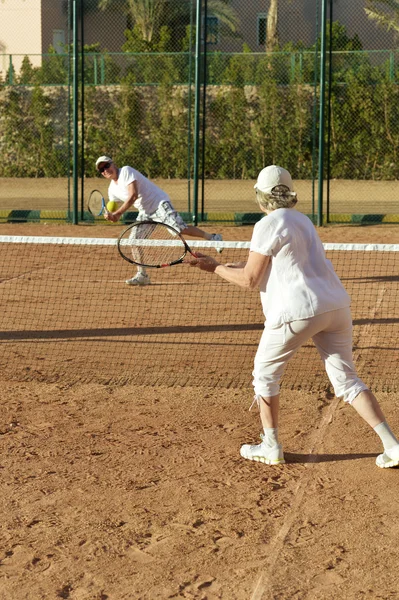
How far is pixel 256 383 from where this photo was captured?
16.2 ft

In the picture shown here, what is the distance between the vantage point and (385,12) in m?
24.1

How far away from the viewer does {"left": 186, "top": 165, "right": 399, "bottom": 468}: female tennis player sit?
4648mm

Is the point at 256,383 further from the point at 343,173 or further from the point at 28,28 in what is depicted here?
the point at 28,28

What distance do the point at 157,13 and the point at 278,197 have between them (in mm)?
24469

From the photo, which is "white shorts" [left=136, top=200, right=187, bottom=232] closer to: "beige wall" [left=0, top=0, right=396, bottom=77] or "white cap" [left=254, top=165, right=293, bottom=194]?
"white cap" [left=254, top=165, right=293, bottom=194]

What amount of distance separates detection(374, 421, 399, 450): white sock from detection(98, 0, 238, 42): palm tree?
2270 cm

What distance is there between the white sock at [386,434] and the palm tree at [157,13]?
74.5 feet

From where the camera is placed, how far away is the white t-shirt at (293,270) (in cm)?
462

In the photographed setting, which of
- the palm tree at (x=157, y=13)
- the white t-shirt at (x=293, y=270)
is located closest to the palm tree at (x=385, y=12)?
the palm tree at (x=157, y=13)

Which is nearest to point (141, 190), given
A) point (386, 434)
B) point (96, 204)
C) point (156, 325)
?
point (96, 204)

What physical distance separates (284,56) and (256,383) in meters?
17.5

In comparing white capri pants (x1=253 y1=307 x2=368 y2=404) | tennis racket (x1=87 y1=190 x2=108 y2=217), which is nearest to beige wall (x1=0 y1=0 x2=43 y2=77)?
tennis racket (x1=87 y1=190 x2=108 y2=217)

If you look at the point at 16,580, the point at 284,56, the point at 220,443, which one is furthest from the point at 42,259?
the point at 284,56

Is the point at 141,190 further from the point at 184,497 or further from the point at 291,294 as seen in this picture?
the point at 184,497
